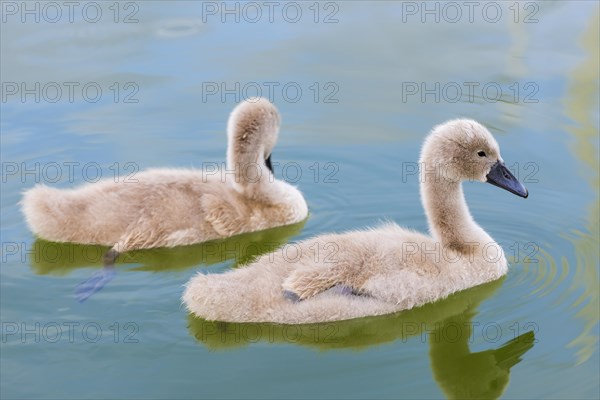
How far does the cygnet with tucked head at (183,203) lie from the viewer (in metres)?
7.26

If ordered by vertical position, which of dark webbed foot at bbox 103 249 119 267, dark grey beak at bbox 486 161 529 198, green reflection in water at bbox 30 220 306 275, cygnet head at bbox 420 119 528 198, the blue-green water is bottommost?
green reflection in water at bbox 30 220 306 275

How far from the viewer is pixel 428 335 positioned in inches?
243

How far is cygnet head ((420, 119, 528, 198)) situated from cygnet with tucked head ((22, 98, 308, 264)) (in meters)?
1.40

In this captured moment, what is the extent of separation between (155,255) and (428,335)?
6.89 ft

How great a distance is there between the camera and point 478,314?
6395mm

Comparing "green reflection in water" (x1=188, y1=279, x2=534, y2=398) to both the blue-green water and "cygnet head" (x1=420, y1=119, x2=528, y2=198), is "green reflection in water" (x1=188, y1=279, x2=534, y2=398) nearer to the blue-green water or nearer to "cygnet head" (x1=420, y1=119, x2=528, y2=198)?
the blue-green water

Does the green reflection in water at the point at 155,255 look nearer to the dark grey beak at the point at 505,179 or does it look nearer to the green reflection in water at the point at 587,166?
the dark grey beak at the point at 505,179

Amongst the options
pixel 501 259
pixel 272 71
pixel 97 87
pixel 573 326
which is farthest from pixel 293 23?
pixel 573 326

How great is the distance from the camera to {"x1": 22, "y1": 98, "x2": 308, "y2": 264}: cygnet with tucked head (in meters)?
7.26

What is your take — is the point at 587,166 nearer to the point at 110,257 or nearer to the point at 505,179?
the point at 505,179

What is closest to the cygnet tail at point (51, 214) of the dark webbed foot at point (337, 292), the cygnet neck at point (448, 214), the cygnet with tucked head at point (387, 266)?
the cygnet with tucked head at point (387, 266)

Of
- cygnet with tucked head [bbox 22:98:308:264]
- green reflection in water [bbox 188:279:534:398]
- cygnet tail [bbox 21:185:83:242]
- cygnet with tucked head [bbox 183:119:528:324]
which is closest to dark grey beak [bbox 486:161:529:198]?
cygnet with tucked head [bbox 183:119:528:324]

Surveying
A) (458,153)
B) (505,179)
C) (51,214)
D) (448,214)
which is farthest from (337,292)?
(51,214)

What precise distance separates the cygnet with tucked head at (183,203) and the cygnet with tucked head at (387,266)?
3.61ft
